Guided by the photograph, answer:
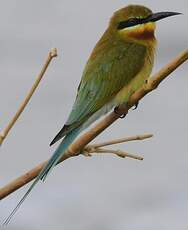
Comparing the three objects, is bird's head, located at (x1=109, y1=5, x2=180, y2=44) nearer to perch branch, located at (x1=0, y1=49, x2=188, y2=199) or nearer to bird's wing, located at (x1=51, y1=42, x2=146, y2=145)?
bird's wing, located at (x1=51, y1=42, x2=146, y2=145)

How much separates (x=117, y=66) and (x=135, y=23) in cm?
9

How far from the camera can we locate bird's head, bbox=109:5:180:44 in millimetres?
751

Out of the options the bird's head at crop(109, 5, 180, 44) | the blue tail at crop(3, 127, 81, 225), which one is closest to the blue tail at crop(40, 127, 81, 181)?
the blue tail at crop(3, 127, 81, 225)

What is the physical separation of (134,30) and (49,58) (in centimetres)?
53

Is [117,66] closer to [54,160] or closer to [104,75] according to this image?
[104,75]

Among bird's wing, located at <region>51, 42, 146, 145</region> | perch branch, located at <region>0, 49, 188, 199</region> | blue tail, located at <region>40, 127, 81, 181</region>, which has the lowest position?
bird's wing, located at <region>51, 42, 146, 145</region>

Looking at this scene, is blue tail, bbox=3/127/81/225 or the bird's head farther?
the bird's head

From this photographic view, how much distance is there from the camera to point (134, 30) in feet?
2.90

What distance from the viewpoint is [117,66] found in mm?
876

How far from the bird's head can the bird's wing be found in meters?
0.02

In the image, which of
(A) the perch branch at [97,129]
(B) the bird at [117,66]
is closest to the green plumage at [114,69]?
(B) the bird at [117,66]

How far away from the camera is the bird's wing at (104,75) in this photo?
A: 0.71 meters

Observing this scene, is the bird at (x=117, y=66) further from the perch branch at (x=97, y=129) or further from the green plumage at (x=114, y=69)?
the perch branch at (x=97, y=129)

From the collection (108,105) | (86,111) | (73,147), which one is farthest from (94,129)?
(108,105)
